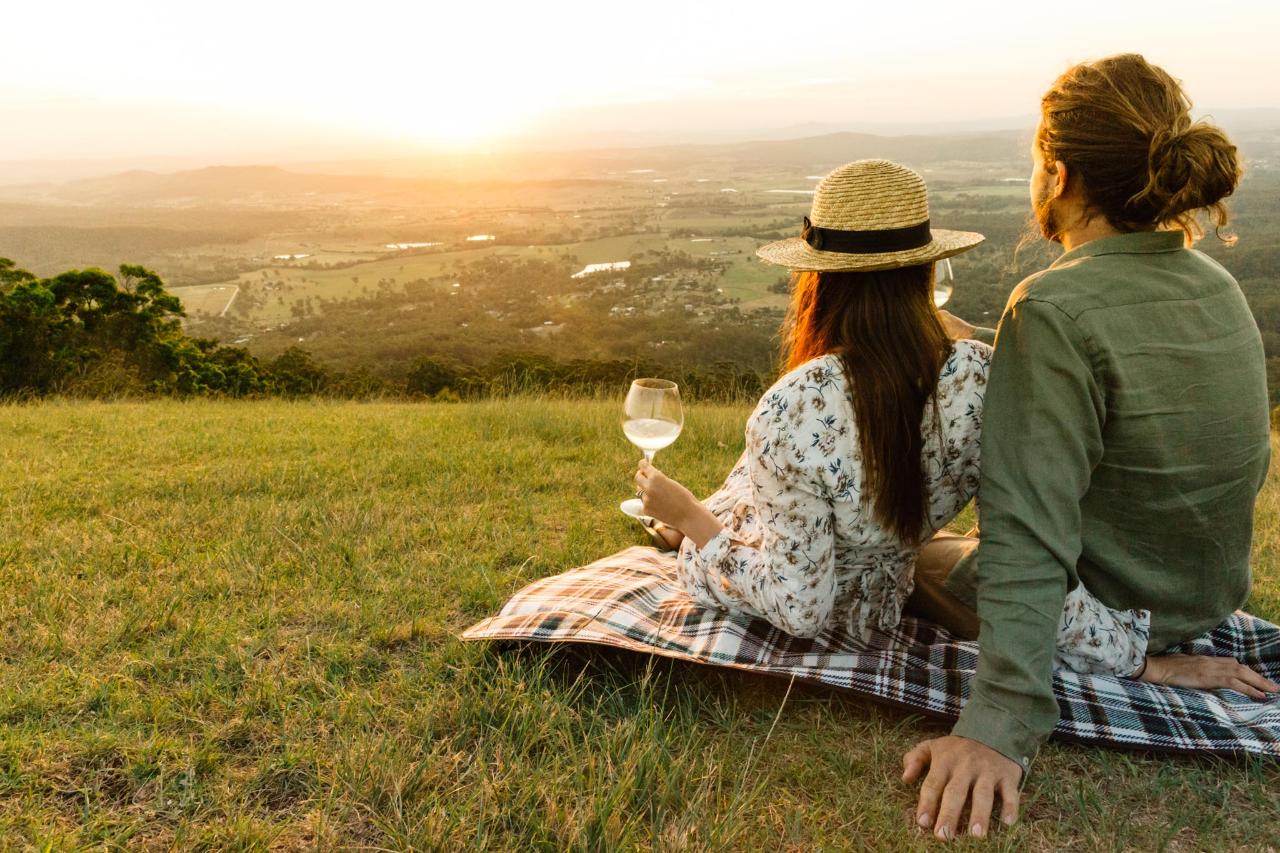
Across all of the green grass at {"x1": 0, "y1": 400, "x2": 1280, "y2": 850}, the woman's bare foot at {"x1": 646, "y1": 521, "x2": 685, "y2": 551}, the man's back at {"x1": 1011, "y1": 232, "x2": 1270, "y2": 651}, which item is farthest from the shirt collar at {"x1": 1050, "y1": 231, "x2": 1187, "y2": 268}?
the woman's bare foot at {"x1": 646, "y1": 521, "x2": 685, "y2": 551}

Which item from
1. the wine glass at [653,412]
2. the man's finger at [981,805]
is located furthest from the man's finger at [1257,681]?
the wine glass at [653,412]

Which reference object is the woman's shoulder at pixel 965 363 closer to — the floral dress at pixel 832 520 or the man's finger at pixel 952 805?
the floral dress at pixel 832 520

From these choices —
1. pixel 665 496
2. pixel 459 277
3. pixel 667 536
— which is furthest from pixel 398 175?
pixel 665 496

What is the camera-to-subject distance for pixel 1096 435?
1908 mm

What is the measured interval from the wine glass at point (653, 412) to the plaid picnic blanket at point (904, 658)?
1.75 ft

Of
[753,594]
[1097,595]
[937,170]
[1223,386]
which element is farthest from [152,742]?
[937,170]

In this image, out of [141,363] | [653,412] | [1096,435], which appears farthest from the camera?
[141,363]

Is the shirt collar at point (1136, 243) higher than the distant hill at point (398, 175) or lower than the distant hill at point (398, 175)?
lower

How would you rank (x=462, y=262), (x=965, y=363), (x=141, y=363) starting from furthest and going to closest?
(x=462, y=262) < (x=141, y=363) < (x=965, y=363)

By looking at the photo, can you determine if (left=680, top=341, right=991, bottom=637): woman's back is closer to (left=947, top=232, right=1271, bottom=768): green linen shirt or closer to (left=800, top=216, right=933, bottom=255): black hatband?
(left=947, top=232, right=1271, bottom=768): green linen shirt

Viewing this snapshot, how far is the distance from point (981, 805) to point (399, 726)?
1.42 m

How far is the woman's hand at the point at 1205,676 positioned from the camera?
93.5 inches

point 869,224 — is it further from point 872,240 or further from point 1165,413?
point 1165,413

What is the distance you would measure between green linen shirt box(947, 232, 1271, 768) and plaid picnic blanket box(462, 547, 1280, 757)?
1.44 ft
